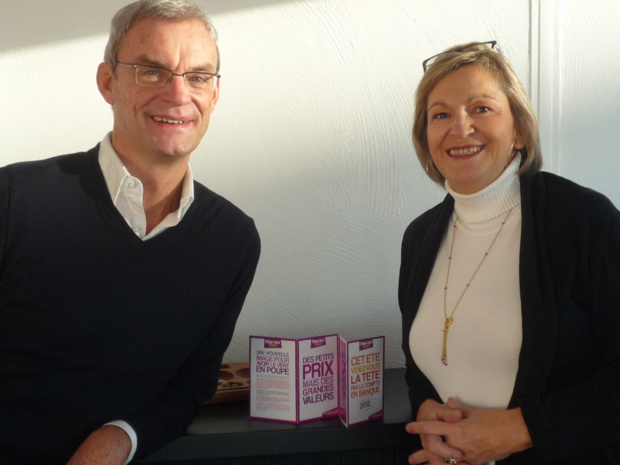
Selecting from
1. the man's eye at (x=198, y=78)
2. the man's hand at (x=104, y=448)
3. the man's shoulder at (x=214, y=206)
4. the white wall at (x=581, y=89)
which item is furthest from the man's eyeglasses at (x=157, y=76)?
the white wall at (x=581, y=89)

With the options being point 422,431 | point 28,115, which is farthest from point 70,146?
point 422,431

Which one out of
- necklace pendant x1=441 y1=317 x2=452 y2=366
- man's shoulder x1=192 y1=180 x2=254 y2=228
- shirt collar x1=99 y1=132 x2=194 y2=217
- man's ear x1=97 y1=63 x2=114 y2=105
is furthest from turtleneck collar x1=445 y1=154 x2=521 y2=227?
man's ear x1=97 y1=63 x2=114 y2=105

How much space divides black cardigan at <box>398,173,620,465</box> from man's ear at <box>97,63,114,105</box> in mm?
1077

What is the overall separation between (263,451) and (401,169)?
1065 millimetres

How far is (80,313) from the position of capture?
168 centimetres

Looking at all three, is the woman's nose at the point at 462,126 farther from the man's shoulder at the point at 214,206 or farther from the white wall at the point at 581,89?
the white wall at the point at 581,89

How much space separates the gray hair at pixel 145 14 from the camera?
67.4 inches

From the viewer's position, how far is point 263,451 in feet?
6.16

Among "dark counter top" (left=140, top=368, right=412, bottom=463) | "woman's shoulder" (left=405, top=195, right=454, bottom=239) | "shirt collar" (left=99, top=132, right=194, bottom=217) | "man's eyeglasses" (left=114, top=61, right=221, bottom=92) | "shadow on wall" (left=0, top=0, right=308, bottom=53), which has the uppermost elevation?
"shadow on wall" (left=0, top=0, right=308, bottom=53)

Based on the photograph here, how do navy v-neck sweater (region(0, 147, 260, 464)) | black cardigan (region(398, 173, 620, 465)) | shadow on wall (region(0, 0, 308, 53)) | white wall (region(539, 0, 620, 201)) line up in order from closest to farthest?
black cardigan (region(398, 173, 620, 465)), navy v-neck sweater (region(0, 147, 260, 464)), shadow on wall (region(0, 0, 308, 53)), white wall (region(539, 0, 620, 201))

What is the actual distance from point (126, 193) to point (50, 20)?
0.81 metres

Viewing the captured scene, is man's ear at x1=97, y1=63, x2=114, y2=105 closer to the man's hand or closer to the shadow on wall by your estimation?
the shadow on wall

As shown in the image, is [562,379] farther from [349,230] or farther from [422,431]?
[349,230]

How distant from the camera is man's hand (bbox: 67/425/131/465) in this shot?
1.61 m
